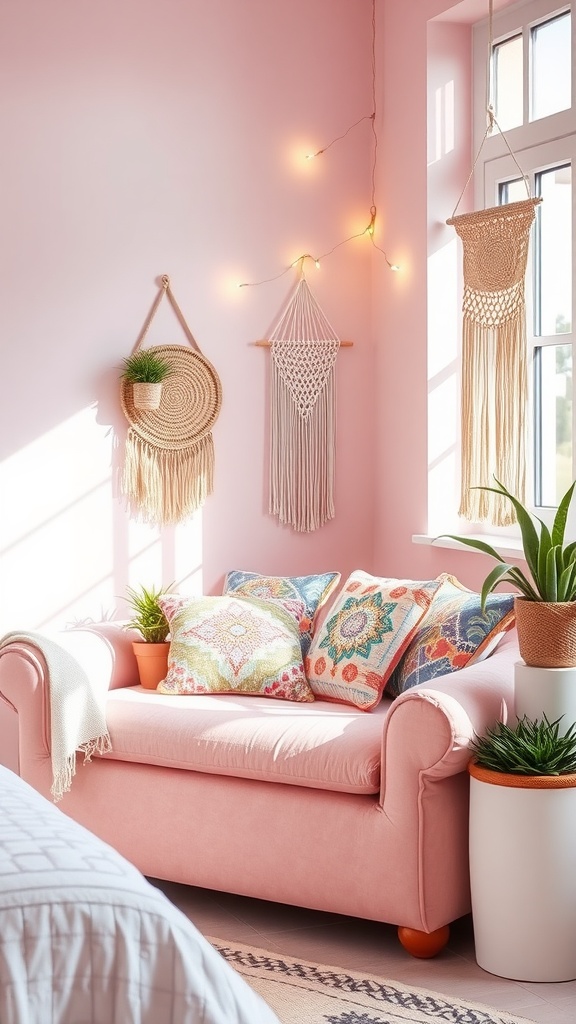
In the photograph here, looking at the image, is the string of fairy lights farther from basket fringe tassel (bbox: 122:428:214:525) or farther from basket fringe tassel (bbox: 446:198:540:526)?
basket fringe tassel (bbox: 122:428:214:525)

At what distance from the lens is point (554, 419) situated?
349 centimetres

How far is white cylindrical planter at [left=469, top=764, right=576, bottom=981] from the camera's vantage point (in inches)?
94.0

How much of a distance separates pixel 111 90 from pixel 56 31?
246 mm

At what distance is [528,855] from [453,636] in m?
0.73

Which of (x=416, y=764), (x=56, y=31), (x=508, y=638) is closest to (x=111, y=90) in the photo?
(x=56, y=31)

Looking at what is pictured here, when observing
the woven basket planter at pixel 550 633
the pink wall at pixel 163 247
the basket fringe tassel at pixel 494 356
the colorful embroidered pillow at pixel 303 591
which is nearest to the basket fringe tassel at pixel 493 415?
the basket fringe tassel at pixel 494 356

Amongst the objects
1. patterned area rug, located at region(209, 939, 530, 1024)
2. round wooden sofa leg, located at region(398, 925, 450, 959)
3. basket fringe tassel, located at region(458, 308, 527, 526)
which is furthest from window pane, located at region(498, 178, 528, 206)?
patterned area rug, located at region(209, 939, 530, 1024)

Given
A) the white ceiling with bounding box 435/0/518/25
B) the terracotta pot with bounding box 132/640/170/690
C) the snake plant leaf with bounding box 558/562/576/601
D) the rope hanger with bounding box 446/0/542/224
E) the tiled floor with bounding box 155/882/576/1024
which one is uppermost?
the white ceiling with bounding box 435/0/518/25

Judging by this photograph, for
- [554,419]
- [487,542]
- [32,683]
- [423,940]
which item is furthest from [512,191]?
[423,940]

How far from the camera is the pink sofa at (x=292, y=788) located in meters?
2.51

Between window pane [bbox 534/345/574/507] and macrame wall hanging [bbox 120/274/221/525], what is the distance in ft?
3.70

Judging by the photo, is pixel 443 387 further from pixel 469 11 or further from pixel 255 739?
pixel 255 739

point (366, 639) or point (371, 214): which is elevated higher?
point (371, 214)

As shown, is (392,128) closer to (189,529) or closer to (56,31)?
(56,31)
